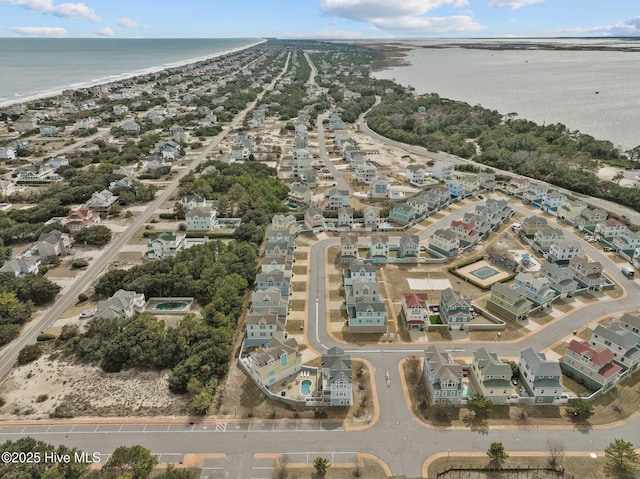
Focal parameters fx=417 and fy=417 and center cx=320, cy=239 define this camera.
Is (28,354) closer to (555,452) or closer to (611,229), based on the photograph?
(555,452)

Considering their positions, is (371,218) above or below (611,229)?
below

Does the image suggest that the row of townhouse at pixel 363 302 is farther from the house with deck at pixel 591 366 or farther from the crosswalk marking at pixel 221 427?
the house with deck at pixel 591 366

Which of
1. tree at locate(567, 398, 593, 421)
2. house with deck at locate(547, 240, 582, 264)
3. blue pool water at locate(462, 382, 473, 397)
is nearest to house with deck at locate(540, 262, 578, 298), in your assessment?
house with deck at locate(547, 240, 582, 264)

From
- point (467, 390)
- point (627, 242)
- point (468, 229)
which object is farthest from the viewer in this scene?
point (468, 229)

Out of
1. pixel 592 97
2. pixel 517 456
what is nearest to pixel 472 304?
pixel 517 456

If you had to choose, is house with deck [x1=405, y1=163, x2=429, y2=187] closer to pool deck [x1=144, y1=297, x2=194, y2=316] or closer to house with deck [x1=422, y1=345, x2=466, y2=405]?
pool deck [x1=144, y1=297, x2=194, y2=316]

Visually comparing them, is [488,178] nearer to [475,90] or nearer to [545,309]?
[545,309]

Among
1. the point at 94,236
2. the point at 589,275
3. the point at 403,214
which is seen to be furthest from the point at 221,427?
the point at 403,214
